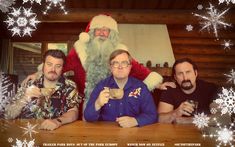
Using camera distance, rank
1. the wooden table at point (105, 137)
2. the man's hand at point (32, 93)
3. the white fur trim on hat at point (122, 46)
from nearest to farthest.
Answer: the wooden table at point (105, 137)
the man's hand at point (32, 93)
the white fur trim on hat at point (122, 46)

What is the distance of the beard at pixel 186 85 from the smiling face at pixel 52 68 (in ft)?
1.62

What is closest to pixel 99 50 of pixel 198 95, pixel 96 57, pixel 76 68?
pixel 96 57

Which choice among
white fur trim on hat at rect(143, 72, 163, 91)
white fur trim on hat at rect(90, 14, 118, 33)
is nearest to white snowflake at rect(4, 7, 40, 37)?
white fur trim on hat at rect(90, 14, 118, 33)

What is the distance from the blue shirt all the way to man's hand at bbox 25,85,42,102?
0.20m

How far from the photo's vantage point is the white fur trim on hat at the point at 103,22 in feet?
4.74

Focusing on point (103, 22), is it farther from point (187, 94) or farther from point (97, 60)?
point (187, 94)

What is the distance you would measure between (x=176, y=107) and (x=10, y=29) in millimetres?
741

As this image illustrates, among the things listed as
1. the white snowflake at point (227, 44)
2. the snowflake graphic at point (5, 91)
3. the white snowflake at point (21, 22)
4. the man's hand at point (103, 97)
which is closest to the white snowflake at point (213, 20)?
the white snowflake at point (227, 44)

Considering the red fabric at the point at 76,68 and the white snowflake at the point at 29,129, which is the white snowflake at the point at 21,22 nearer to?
the red fabric at the point at 76,68

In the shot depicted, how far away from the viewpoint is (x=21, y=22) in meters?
1.33

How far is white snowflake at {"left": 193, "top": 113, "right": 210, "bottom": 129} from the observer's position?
45.8 inches

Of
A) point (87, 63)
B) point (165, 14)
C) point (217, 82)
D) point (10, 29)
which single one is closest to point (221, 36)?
point (217, 82)

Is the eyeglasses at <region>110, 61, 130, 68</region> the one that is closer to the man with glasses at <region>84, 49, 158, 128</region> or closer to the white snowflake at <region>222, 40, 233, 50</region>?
the man with glasses at <region>84, 49, 158, 128</region>

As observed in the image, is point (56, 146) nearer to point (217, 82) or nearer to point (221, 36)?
point (217, 82)
